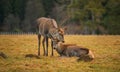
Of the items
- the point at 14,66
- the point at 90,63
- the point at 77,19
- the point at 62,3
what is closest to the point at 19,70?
the point at 14,66

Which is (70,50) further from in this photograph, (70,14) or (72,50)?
(70,14)

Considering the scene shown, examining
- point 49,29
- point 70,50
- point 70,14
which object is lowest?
point 70,50

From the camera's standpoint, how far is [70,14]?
68.4 metres

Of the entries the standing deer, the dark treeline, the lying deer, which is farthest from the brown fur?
the dark treeline

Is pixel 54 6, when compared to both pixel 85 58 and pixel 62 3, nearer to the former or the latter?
pixel 62 3

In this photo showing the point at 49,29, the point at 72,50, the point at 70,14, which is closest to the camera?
the point at 72,50

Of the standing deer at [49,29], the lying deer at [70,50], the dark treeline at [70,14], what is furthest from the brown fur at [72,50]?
the dark treeline at [70,14]

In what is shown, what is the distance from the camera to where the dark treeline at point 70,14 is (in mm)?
62875

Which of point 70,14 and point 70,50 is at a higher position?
point 70,14

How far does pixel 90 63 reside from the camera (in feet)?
58.1

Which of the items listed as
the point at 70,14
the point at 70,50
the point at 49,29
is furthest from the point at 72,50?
the point at 70,14

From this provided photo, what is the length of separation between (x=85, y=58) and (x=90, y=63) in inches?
27.5

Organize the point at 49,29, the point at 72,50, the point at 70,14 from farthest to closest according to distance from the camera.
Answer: the point at 70,14 → the point at 49,29 → the point at 72,50

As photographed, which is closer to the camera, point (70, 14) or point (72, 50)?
point (72, 50)
